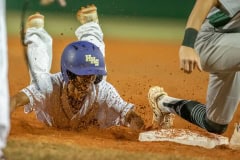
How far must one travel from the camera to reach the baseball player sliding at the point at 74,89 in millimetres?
3824

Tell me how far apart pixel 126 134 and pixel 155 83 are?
0.56 metres

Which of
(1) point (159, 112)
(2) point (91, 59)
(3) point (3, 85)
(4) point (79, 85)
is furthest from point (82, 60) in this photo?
(3) point (3, 85)

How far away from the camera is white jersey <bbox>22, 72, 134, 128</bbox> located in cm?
389

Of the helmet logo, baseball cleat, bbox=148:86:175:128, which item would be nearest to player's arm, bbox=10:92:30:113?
the helmet logo

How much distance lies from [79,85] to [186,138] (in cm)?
73

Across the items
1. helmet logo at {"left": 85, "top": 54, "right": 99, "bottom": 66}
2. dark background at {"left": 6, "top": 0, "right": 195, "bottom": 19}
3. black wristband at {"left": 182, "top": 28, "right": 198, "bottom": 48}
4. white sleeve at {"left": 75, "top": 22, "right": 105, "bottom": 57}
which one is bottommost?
helmet logo at {"left": 85, "top": 54, "right": 99, "bottom": 66}

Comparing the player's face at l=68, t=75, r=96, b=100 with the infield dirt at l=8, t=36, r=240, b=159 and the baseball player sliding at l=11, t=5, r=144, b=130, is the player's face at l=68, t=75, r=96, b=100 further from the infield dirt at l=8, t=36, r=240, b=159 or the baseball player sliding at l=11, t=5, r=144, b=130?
the infield dirt at l=8, t=36, r=240, b=159

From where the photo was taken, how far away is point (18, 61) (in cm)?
444

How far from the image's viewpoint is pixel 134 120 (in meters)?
4.05

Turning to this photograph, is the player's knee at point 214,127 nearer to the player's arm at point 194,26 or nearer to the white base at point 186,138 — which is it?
the white base at point 186,138

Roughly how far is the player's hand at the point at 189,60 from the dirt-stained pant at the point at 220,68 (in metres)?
0.74

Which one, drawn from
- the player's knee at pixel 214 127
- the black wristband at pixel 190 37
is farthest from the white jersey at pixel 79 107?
the black wristband at pixel 190 37

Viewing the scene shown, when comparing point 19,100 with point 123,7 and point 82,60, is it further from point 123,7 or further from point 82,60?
point 123,7

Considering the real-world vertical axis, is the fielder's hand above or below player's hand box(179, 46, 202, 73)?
below
